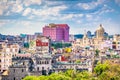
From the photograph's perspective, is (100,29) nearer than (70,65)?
No

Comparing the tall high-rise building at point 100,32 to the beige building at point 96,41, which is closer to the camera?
the beige building at point 96,41

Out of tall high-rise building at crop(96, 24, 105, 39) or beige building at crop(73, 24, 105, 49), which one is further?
tall high-rise building at crop(96, 24, 105, 39)

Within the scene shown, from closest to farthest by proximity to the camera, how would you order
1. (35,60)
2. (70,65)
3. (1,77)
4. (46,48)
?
(1,77) → (35,60) → (70,65) → (46,48)

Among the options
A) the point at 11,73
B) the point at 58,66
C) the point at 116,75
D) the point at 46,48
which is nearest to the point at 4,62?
the point at 58,66

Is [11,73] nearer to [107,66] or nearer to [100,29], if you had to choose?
[107,66]

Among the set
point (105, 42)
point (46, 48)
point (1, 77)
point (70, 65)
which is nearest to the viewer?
point (1, 77)

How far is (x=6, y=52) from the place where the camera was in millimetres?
78062

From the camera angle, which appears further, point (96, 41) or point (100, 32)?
point (100, 32)

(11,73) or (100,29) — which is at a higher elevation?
(100,29)

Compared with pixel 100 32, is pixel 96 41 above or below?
below

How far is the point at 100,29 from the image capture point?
531ft

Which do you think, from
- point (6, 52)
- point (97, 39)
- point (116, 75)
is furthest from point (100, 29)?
point (116, 75)

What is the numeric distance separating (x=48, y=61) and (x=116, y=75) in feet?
43.2

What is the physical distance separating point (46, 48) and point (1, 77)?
4665 centimetres
